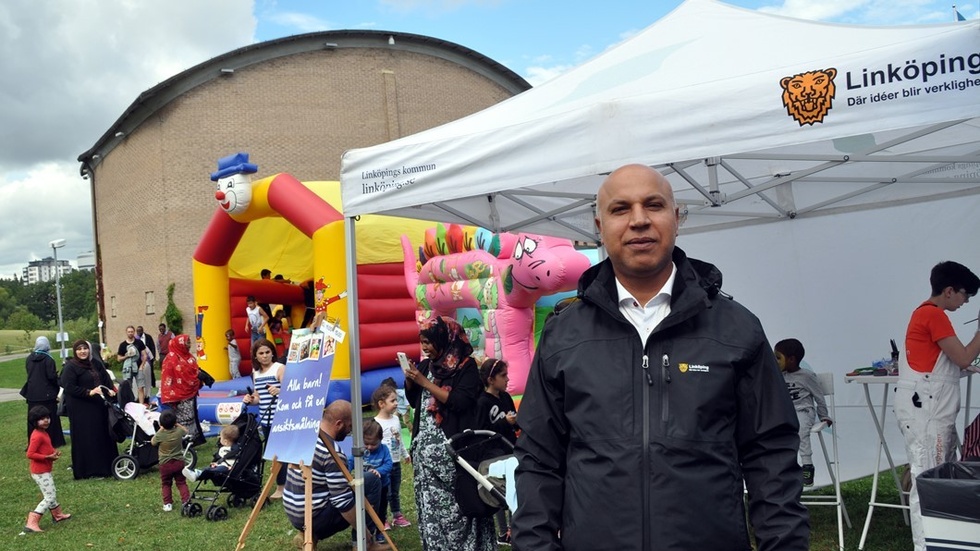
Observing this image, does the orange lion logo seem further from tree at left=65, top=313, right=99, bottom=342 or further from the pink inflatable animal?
tree at left=65, top=313, right=99, bottom=342

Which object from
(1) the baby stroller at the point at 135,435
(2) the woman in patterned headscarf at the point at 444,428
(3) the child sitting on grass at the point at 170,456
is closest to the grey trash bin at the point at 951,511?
(2) the woman in patterned headscarf at the point at 444,428

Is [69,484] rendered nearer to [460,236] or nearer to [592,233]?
[460,236]

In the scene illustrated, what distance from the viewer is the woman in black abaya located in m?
10.2

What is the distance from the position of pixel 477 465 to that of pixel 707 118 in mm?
2346

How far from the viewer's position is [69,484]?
33.4 ft

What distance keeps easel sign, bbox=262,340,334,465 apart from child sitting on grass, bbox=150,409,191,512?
2.71 m

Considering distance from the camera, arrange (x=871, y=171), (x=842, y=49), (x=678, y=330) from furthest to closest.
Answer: (x=871, y=171), (x=842, y=49), (x=678, y=330)

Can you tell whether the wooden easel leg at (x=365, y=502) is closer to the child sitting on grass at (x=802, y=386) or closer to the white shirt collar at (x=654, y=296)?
the child sitting on grass at (x=802, y=386)

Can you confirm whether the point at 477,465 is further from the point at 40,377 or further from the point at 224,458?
the point at 40,377

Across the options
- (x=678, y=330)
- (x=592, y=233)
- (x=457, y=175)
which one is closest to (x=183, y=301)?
(x=592, y=233)

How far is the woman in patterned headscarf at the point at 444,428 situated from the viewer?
16.8ft

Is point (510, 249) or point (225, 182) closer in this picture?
point (510, 249)

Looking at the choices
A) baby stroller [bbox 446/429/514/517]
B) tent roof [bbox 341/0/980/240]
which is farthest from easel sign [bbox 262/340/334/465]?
tent roof [bbox 341/0/980/240]

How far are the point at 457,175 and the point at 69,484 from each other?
7990 millimetres
